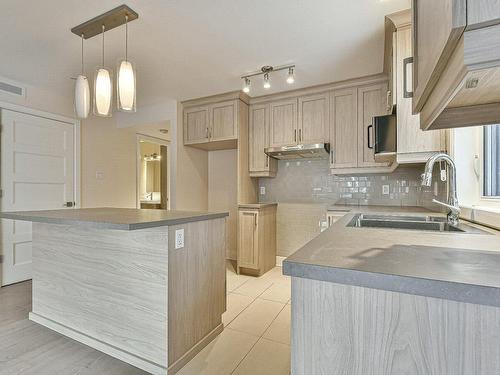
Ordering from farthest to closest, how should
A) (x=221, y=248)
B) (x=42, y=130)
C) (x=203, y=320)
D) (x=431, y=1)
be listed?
(x=42, y=130) < (x=221, y=248) < (x=203, y=320) < (x=431, y=1)

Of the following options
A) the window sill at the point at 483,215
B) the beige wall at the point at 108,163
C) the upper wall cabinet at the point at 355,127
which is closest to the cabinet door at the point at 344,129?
the upper wall cabinet at the point at 355,127

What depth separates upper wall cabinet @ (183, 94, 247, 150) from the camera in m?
3.49

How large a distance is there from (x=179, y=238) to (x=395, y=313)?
4.17 feet

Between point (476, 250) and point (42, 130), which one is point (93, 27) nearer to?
point (42, 130)

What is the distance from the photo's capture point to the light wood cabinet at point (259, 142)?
3570 mm

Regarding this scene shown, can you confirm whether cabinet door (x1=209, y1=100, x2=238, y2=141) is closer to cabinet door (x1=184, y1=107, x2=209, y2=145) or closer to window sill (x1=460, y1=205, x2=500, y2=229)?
cabinet door (x1=184, y1=107, x2=209, y2=145)

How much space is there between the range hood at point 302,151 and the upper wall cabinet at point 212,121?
0.57 meters

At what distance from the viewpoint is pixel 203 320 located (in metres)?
1.83

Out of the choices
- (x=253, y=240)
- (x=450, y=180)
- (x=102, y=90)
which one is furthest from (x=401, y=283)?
(x=253, y=240)

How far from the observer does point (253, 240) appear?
331 centimetres

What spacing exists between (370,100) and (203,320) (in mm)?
2848

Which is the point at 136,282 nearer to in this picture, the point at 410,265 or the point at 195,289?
the point at 195,289

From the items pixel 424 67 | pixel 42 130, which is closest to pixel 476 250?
pixel 424 67

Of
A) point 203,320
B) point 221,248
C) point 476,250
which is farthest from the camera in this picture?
point 221,248
